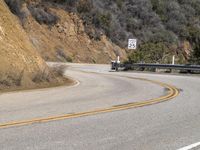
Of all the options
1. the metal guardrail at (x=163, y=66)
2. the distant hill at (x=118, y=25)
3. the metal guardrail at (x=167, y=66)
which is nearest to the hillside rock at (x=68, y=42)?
the distant hill at (x=118, y=25)

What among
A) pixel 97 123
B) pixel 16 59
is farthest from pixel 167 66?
pixel 97 123

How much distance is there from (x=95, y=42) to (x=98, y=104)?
41.5 meters

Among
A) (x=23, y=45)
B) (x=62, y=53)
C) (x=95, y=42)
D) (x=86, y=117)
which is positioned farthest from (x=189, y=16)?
(x=86, y=117)

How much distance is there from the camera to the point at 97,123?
440 inches

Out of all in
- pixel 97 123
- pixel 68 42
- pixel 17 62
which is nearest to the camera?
pixel 97 123

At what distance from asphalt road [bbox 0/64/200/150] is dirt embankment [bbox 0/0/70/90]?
228 centimetres

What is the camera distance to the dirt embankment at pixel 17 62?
20.0 metres

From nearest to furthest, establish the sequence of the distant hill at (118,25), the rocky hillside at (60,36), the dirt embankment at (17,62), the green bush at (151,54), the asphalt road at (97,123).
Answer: the asphalt road at (97,123), the dirt embankment at (17,62), the green bush at (151,54), the distant hill at (118,25), the rocky hillside at (60,36)

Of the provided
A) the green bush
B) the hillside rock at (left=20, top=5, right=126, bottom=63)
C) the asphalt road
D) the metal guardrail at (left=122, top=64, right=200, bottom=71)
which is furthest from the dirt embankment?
the hillside rock at (left=20, top=5, right=126, bottom=63)

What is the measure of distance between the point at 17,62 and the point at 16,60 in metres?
0.11

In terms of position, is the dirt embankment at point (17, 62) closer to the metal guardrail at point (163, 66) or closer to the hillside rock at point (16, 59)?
the hillside rock at point (16, 59)

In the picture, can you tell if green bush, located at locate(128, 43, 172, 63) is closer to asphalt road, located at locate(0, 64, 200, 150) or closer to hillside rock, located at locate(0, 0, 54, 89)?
hillside rock, located at locate(0, 0, 54, 89)

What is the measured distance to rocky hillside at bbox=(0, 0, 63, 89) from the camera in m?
20.0

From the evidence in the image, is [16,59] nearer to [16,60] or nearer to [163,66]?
[16,60]
